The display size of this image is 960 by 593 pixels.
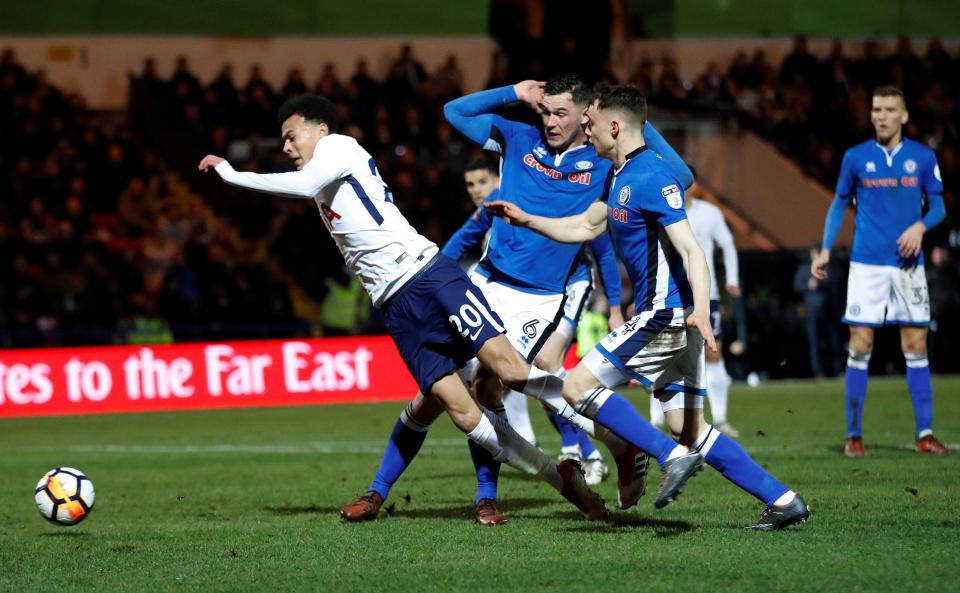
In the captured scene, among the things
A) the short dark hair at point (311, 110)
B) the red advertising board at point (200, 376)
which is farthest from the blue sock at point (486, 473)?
the red advertising board at point (200, 376)

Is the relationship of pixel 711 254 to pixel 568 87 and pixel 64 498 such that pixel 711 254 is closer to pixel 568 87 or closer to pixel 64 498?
pixel 568 87

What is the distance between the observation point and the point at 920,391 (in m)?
10.6

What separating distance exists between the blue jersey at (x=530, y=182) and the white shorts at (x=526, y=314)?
6cm

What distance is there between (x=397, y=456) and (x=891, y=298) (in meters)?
4.51

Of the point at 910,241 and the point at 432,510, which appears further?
the point at 910,241

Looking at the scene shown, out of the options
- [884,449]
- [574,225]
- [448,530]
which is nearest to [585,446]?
[884,449]

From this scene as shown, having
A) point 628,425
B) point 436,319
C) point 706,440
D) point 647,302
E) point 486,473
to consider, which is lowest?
point 486,473

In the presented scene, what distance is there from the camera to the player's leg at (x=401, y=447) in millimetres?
7977

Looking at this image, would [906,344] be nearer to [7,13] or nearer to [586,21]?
[586,21]

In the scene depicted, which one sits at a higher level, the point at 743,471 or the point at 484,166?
the point at 484,166

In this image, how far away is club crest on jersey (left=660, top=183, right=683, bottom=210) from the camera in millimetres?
6902

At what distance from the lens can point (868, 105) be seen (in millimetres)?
26984

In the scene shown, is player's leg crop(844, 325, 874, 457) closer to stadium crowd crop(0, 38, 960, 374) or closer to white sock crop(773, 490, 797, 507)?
white sock crop(773, 490, 797, 507)

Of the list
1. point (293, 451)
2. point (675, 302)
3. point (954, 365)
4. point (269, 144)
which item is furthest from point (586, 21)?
point (675, 302)
